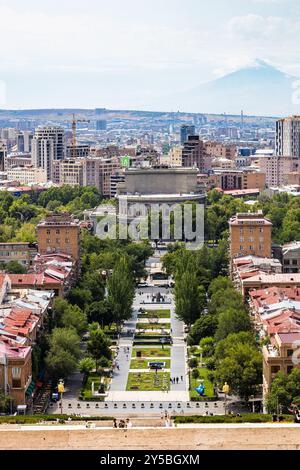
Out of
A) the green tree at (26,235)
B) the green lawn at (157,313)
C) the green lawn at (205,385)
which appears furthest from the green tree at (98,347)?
the green tree at (26,235)

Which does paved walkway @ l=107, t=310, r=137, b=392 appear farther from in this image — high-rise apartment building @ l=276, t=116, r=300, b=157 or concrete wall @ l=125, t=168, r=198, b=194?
high-rise apartment building @ l=276, t=116, r=300, b=157

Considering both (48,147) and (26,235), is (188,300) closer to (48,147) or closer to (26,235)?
(26,235)

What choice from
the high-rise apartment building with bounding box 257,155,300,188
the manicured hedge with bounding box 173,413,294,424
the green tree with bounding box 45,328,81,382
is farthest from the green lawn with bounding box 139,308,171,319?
the high-rise apartment building with bounding box 257,155,300,188

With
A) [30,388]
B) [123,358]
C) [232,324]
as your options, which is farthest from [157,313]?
[30,388]

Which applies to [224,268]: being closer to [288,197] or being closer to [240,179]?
[288,197]

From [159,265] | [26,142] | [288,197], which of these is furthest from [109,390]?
[26,142]

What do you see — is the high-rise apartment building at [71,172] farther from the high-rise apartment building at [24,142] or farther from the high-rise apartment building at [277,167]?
the high-rise apartment building at [24,142]

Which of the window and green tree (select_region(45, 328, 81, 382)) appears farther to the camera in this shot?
green tree (select_region(45, 328, 81, 382))
